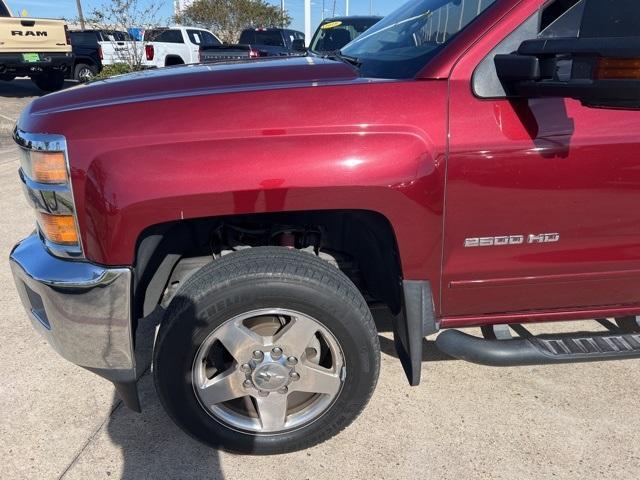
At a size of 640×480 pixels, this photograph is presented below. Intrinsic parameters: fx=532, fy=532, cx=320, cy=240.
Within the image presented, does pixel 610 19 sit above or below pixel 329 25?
below

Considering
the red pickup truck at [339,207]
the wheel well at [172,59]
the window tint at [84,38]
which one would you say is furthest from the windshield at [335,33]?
the window tint at [84,38]

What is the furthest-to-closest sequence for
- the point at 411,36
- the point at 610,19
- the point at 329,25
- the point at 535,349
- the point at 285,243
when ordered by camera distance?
1. the point at 329,25
2. the point at 411,36
3. the point at 285,243
4. the point at 535,349
5. the point at 610,19

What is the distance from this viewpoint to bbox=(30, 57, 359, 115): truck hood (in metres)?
2.00

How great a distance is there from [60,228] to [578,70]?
6.00 ft

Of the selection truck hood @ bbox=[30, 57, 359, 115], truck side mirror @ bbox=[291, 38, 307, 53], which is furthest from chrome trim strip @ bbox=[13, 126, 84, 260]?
truck side mirror @ bbox=[291, 38, 307, 53]

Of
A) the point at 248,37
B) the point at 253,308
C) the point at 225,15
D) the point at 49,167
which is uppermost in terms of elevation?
the point at 225,15

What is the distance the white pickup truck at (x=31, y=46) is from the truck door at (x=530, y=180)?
13235 mm

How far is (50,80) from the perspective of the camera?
585 inches

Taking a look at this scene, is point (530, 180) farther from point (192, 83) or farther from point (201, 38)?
point (201, 38)

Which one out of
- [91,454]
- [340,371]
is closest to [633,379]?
[340,371]

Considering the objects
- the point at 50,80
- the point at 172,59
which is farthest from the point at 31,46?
the point at 172,59

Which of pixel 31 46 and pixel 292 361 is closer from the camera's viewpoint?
pixel 292 361

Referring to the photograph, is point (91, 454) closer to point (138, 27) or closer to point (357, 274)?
point (357, 274)

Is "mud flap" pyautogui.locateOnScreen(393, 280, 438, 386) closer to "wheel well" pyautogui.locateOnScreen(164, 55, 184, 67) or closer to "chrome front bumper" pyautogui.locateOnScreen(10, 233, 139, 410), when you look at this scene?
"chrome front bumper" pyautogui.locateOnScreen(10, 233, 139, 410)
